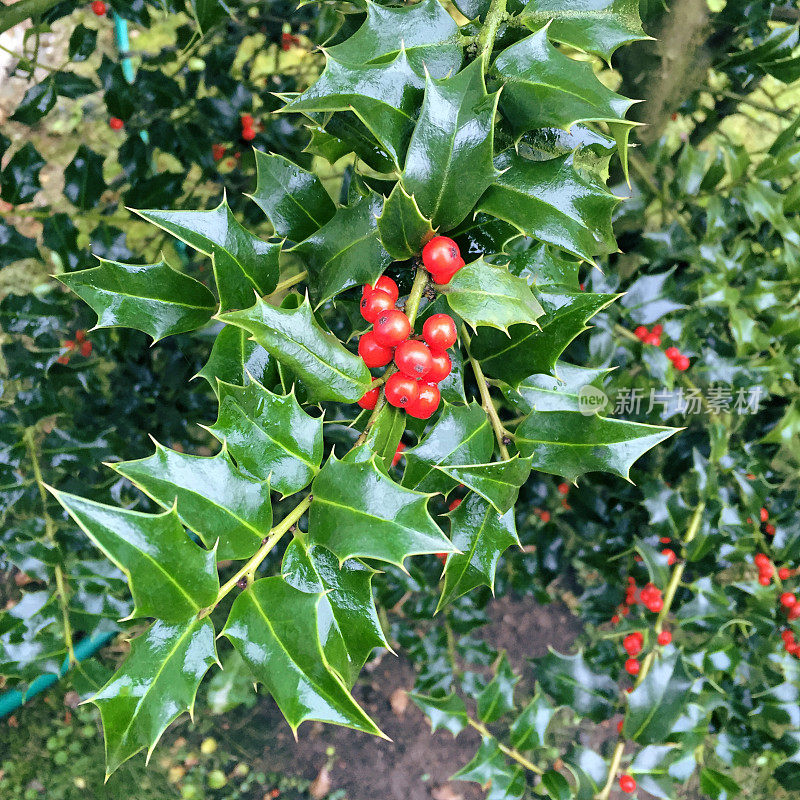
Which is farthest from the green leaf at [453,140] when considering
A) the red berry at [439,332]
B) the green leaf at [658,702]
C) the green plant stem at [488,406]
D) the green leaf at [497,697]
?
the green leaf at [497,697]

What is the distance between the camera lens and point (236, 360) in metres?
0.67

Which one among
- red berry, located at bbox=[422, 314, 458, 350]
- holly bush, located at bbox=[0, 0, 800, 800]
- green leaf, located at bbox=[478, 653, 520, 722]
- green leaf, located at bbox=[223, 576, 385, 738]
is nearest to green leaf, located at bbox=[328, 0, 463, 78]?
holly bush, located at bbox=[0, 0, 800, 800]

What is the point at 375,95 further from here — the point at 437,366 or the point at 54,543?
the point at 54,543

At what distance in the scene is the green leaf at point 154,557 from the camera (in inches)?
19.5

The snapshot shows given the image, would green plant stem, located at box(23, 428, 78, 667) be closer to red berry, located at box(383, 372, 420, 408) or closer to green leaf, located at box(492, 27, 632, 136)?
red berry, located at box(383, 372, 420, 408)

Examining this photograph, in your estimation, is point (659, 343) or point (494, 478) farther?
point (659, 343)

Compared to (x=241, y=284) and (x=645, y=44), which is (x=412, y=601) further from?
(x=645, y=44)

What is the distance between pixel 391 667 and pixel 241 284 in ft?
6.42

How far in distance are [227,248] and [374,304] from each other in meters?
0.18

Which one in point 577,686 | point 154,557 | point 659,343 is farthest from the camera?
point 659,343

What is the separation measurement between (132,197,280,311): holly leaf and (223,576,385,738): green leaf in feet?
0.92

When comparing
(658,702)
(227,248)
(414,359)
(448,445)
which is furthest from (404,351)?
(658,702)

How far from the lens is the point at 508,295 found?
572mm

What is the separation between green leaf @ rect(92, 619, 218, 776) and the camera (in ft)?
1.66
